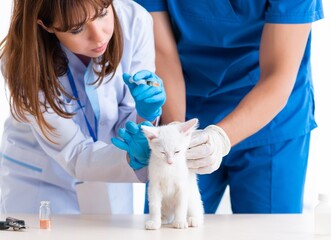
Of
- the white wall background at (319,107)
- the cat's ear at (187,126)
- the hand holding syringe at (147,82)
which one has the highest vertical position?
the hand holding syringe at (147,82)

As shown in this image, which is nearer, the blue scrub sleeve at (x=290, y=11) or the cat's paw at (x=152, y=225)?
the cat's paw at (x=152, y=225)

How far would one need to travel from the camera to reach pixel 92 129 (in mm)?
2004

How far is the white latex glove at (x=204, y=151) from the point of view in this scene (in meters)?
1.72

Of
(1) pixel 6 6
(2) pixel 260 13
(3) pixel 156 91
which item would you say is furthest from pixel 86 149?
(1) pixel 6 6

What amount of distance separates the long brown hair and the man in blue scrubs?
0.87ft

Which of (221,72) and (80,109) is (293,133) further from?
(80,109)

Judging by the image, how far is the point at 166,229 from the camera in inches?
64.1

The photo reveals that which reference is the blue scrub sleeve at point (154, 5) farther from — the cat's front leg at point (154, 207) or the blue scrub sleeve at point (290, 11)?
the cat's front leg at point (154, 207)


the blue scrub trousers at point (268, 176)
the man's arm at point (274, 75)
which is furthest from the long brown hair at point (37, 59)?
the blue scrub trousers at point (268, 176)

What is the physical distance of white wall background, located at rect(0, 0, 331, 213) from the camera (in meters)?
3.13

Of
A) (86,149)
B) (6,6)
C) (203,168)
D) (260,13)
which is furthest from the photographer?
Answer: (6,6)

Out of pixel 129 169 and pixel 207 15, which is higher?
pixel 207 15

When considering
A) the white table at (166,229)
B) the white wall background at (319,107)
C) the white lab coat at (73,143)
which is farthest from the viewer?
the white wall background at (319,107)

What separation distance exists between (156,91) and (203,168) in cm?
23
